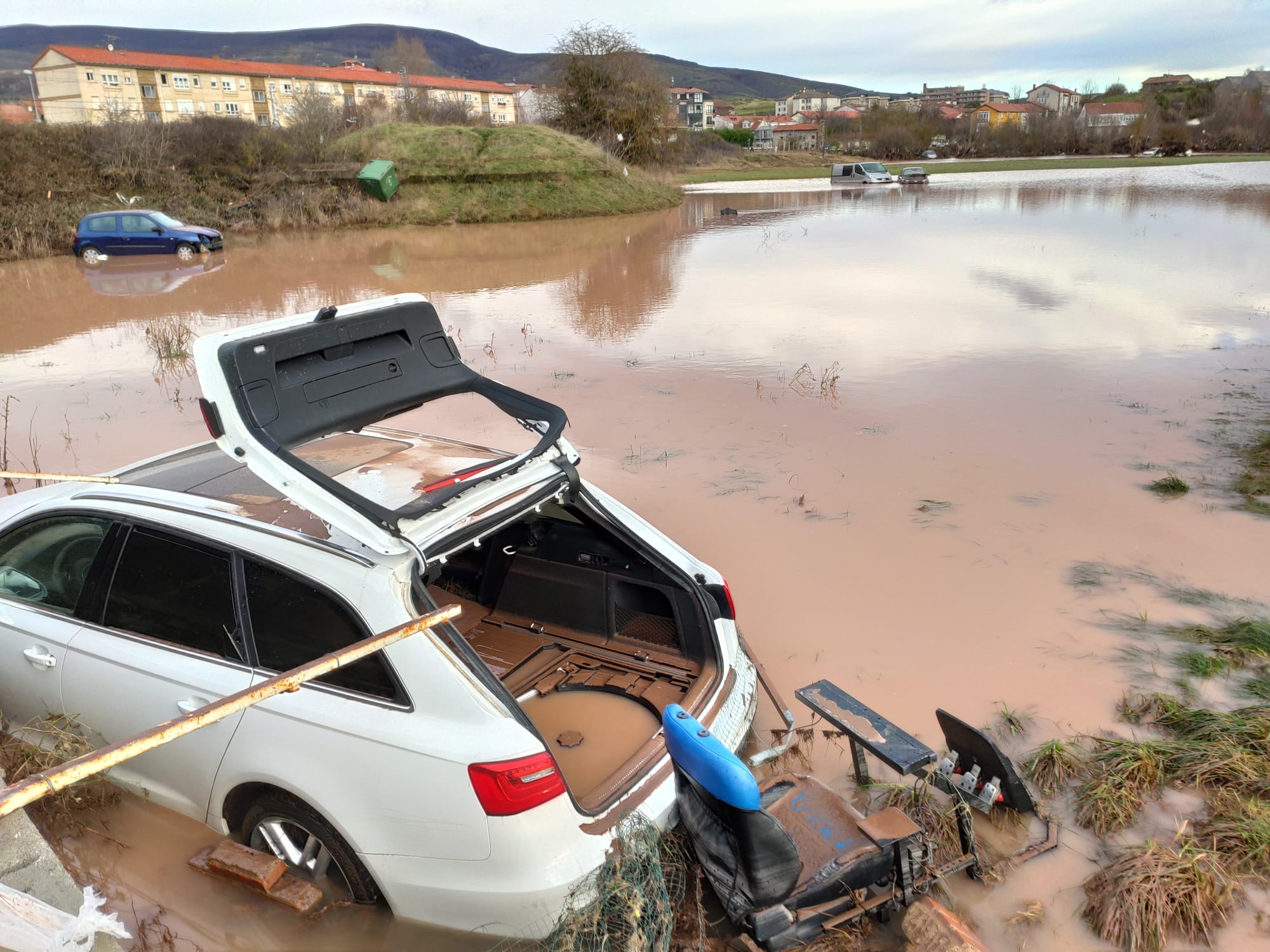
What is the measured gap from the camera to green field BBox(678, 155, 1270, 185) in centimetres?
5138

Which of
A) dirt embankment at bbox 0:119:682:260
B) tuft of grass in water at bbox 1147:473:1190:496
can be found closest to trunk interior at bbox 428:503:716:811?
tuft of grass in water at bbox 1147:473:1190:496

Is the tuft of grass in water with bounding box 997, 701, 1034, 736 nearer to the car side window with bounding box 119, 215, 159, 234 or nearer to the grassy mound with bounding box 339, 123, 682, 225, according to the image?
the car side window with bounding box 119, 215, 159, 234

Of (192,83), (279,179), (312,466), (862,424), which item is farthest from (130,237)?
(192,83)

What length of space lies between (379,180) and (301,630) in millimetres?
29784

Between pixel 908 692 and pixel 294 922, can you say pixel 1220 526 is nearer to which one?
pixel 908 692

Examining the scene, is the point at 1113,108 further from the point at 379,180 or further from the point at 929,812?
the point at 929,812

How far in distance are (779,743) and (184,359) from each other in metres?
10.6

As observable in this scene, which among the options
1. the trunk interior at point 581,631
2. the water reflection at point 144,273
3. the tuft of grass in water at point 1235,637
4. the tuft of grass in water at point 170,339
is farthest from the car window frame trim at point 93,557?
the water reflection at point 144,273

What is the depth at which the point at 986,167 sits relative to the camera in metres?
Answer: 55.1

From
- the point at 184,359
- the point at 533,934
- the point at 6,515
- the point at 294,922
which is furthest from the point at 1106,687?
the point at 184,359

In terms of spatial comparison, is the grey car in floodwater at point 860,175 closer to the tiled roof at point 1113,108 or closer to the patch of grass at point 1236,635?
the patch of grass at point 1236,635

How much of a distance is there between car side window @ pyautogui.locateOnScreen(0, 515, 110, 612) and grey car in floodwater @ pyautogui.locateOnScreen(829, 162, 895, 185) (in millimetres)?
45686

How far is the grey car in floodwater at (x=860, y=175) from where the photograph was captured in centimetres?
4412

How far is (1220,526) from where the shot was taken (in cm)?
594
